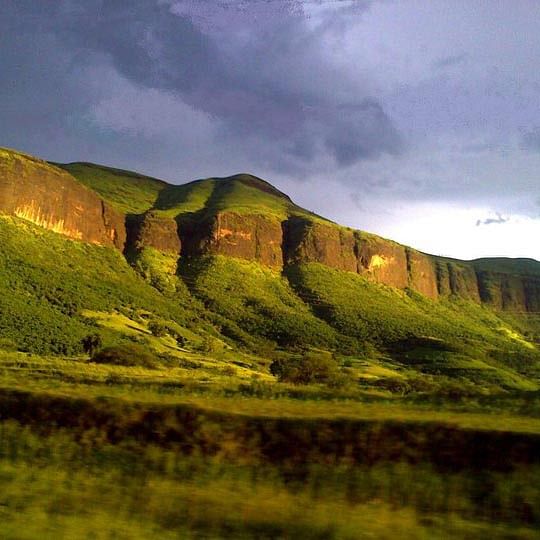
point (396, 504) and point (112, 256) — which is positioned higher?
point (112, 256)

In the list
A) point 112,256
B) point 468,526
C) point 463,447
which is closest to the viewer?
point 468,526

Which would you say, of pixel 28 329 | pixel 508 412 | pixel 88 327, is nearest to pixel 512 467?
pixel 508 412

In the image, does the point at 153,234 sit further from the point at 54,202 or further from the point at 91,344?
the point at 91,344

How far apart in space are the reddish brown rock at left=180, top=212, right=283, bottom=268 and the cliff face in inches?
834

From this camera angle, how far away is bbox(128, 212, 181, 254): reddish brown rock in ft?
575

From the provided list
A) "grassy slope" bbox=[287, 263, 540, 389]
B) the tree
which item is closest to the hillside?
"grassy slope" bbox=[287, 263, 540, 389]

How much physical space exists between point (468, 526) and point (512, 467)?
2.48 metres

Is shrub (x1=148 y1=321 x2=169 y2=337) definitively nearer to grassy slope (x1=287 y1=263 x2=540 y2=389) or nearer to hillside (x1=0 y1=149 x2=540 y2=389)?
hillside (x1=0 y1=149 x2=540 y2=389)

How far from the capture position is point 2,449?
44.0ft

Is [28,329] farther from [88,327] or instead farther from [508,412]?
[508,412]

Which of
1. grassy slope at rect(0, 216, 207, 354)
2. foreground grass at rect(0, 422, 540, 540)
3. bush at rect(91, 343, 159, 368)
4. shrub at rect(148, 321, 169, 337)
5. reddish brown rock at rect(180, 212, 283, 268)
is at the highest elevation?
reddish brown rock at rect(180, 212, 283, 268)

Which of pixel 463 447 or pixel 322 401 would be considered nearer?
pixel 463 447

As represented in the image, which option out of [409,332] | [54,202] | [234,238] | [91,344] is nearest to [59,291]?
[91,344]

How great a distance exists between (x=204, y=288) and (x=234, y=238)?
98.7ft
